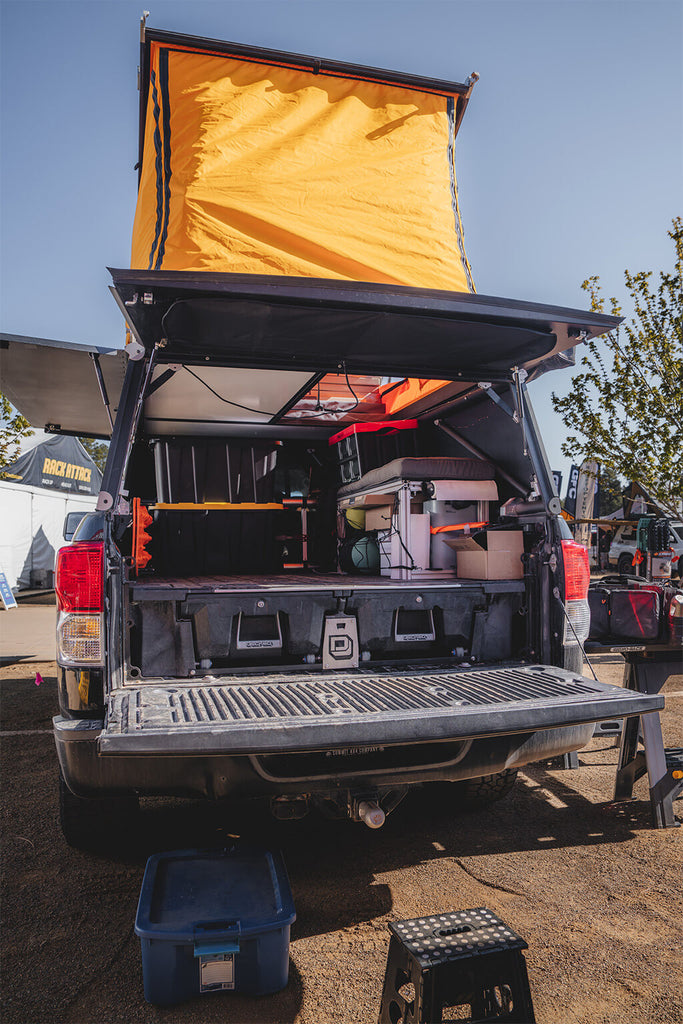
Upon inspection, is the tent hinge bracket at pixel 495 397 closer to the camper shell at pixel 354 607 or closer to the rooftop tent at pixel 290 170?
the camper shell at pixel 354 607

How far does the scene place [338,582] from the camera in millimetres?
3797

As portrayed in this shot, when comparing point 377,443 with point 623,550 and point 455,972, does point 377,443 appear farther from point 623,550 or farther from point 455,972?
point 623,550

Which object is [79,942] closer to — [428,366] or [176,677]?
[176,677]

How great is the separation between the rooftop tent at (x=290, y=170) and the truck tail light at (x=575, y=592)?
1.70 m

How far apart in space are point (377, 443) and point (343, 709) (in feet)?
9.59

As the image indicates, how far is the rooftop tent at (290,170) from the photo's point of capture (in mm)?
3619

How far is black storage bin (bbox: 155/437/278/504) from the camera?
18.3 ft

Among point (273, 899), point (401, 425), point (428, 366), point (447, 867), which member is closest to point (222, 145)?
point (428, 366)

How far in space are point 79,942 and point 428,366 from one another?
3088 mm

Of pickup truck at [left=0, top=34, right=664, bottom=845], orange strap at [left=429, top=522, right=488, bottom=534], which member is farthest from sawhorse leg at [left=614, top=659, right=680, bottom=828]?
orange strap at [left=429, top=522, right=488, bottom=534]

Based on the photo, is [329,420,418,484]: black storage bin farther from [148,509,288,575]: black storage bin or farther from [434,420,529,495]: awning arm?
[148,509,288,575]: black storage bin

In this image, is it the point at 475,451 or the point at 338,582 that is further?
the point at 475,451

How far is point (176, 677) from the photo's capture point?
2992 millimetres

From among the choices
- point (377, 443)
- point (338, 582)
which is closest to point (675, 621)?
point (338, 582)
